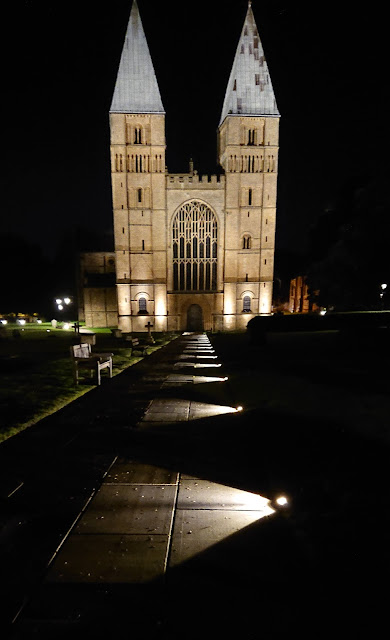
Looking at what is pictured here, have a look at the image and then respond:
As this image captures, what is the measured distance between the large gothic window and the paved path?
32989 millimetres

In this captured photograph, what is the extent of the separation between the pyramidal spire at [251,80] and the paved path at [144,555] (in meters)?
38.8

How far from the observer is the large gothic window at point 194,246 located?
35688 millimetres

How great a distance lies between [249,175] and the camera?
34.5 meters

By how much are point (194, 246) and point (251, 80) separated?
61.4ft

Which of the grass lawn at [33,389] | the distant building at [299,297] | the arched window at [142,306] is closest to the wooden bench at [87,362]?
the grass lawn at [33,389]

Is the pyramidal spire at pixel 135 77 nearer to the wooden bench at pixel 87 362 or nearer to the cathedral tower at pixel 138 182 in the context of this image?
the cathedral tower at pixel 138 182

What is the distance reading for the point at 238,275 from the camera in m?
36.1

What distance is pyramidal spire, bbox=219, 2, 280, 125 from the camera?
33.7 m

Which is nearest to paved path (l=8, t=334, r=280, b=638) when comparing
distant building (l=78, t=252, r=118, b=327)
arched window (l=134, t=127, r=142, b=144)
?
arched window (l=134, t=127, r=142, b=144)

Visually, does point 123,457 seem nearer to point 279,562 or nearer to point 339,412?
point 279,562

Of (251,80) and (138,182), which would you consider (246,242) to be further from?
(251,80)

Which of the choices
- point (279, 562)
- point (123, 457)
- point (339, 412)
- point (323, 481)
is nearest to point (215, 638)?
point (279, 562)

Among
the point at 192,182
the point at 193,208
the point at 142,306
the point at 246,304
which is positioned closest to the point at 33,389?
the point at 142,306

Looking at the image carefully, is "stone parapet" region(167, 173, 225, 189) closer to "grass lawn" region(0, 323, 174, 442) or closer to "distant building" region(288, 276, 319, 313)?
"grass lawn" region(0, 323, 174, 442)
